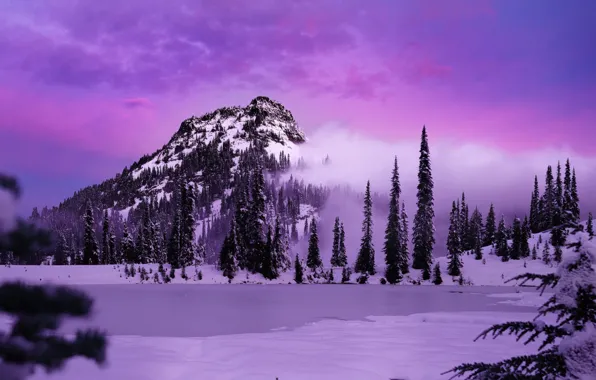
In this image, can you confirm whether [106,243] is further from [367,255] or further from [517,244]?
[517,244]

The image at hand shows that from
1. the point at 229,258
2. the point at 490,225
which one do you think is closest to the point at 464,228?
the point at 490,225

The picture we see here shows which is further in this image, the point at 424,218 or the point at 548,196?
the point at 548,196

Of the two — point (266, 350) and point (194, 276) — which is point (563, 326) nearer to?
point (266, 350)

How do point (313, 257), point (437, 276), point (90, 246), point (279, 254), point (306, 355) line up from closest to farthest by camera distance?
point (306, 355), point (437, 276), point (279, 254), point (313, 257), point (90, 246)

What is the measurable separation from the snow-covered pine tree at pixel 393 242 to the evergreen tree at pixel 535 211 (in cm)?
4834

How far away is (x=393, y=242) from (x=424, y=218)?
18.6ft

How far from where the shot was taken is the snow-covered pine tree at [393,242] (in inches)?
2104

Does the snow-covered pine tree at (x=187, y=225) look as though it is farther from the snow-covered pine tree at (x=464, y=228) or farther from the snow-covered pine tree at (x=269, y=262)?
the snow-covered pine tree at (x=464, y=228)

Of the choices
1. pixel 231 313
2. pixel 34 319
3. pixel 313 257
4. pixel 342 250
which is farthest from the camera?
pixel 342 250

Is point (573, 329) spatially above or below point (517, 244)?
below

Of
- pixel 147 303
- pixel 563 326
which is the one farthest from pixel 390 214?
pixel 563 326

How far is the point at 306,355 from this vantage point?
11.4 meters

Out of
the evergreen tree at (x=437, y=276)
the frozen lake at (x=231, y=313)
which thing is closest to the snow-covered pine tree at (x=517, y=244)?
the evergreen tree at (x=437, y=276)

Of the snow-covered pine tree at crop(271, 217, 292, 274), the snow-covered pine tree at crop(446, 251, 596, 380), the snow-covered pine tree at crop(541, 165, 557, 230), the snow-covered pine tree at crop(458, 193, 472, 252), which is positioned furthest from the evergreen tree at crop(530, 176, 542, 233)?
the snow-covered pine tree at crop(446, 251, 596, 380)
